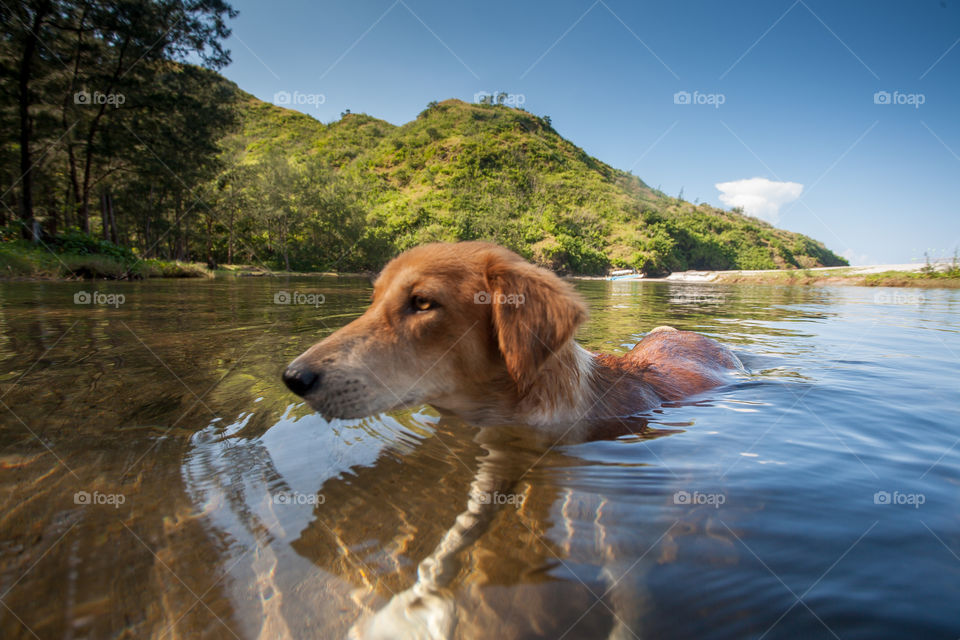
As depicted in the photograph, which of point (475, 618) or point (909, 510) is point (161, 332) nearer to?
point (475, 618)

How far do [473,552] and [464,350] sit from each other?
4.76 ft

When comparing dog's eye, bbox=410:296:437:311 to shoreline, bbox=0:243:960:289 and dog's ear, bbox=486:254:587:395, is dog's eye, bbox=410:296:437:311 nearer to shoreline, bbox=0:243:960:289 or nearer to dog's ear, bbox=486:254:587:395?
dog's ear, bbox=486:254:587:395

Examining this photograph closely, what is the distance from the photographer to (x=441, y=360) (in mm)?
3043

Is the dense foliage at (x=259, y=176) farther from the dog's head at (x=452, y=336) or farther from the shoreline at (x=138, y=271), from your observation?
the dog's head at (x=452, y=336)

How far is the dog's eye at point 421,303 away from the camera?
9.95 ft

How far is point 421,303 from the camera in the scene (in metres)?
3.05

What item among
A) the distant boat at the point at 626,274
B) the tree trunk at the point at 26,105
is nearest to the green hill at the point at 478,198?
the distant boat at the point at 626,274

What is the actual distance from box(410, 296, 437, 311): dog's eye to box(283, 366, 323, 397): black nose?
34.5 inches

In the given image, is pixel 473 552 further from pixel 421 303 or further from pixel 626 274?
pixel 626 274

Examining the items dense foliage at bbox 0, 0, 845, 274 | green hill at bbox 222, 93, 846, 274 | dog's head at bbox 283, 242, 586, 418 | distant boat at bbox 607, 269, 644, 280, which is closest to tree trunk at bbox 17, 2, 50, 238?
dense foliage at bbox 0, 0, 845, 274

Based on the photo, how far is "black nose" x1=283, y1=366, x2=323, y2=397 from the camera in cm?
244

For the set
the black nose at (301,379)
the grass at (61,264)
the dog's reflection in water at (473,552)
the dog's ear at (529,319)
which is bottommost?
the dog's reflection in water at (473,552)

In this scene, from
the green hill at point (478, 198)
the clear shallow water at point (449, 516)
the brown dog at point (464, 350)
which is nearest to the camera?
the clear shallow water at point (449, 516)

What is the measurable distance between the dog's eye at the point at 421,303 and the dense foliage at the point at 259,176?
60.9ft
